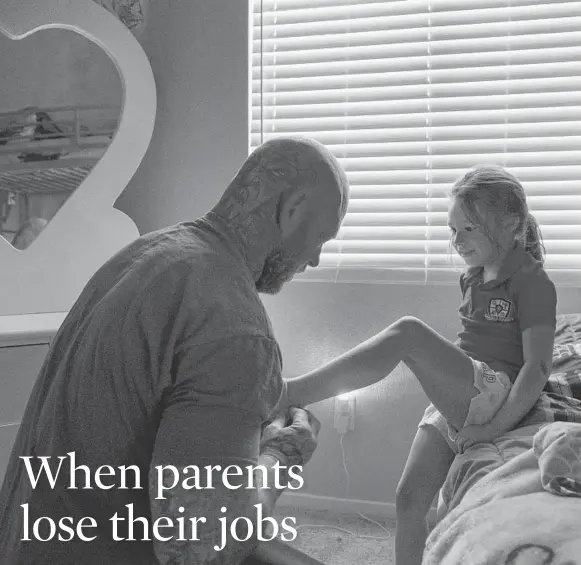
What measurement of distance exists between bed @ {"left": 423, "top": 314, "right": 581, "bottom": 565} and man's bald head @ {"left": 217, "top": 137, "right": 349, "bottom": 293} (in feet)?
1.68

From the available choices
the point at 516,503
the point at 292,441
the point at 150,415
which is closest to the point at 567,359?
the point at 516,503

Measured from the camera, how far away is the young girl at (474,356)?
176cm

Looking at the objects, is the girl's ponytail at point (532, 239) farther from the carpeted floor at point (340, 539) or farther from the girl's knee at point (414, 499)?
the carpeted floor at point (340, 539)

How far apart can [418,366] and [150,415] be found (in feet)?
3.91

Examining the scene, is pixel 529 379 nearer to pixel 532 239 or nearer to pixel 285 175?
pixel 532 239

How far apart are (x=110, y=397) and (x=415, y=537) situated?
127 cm

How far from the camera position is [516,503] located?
3.64 ft

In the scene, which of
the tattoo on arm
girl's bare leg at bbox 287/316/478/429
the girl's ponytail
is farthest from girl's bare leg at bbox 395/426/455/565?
the tattoo on arm

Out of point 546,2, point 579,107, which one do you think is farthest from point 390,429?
point 546,2

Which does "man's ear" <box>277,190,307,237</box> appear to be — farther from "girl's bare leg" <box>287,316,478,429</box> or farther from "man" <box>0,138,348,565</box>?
"girl's bare leg" <box>287,316,478,429</box>

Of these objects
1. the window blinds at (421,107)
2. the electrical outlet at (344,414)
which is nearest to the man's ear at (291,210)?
the window blinds at (421,107)

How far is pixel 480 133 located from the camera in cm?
235

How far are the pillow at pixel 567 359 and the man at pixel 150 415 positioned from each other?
4.09 ft

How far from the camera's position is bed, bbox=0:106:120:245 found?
2.23 meters
